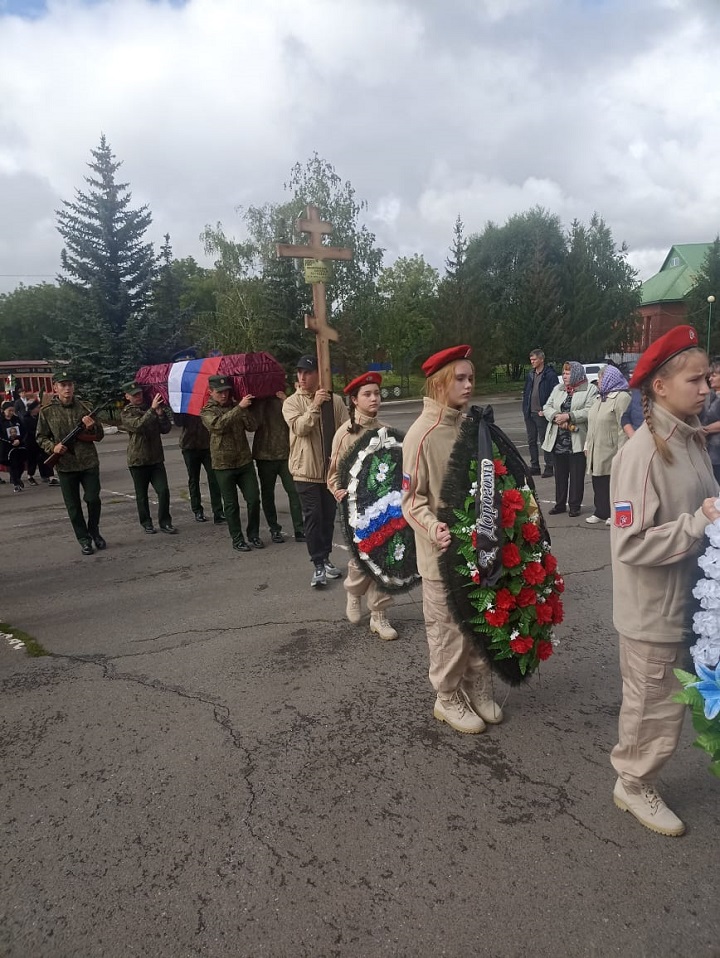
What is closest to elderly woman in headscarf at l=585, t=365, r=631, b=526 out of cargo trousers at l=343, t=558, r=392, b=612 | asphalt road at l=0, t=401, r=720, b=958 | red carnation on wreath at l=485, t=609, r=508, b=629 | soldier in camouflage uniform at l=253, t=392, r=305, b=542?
asphalt road at l=0, t=401, r=720, b=958

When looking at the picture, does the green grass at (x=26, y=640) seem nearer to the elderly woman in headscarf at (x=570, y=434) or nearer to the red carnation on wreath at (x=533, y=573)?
the red carnation on wreath at (x=533, y=573)

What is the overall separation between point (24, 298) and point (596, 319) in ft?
172

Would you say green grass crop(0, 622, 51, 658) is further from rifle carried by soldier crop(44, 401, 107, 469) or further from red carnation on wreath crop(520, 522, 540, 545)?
red carnation on wreath crop(520, 522, 540, 545)

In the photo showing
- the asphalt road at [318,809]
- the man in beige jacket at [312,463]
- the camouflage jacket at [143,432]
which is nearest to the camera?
the asphalt road at [318,809]

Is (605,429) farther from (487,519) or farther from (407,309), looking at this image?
(407,309)

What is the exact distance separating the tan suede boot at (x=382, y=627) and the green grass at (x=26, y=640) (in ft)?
7.84

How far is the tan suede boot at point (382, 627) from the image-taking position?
14.8ft

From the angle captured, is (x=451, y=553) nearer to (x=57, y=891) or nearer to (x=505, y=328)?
(x=57, y=891)

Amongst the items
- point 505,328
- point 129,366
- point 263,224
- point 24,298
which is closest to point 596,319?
point 505,328

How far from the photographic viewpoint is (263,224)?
35.4 metres

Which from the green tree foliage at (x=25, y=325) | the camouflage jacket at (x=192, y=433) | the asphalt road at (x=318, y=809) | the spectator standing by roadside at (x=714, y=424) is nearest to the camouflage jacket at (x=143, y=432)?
the camouflage jacket at (x=192, y=433)

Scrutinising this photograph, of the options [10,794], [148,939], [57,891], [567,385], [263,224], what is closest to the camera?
[148,939]

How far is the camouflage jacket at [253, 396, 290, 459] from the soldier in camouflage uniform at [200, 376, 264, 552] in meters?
0.10

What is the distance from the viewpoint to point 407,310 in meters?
44.4
